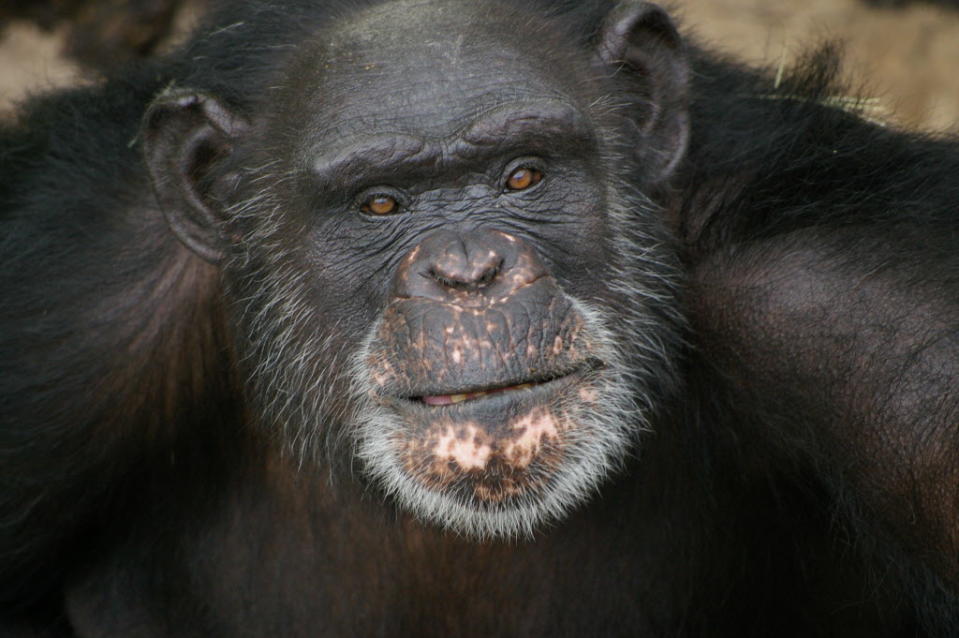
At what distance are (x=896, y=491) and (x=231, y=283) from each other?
7.90 ft

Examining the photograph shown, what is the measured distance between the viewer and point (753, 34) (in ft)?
34.4

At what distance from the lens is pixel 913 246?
446 cm

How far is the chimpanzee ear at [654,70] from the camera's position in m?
4.84

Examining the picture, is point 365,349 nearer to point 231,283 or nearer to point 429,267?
point 429,267

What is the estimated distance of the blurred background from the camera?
9555 mm

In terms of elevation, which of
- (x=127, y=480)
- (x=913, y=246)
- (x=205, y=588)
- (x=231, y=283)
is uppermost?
(x=913, y=246)

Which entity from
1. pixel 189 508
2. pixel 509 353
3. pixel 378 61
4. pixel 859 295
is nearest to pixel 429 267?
pixel 509 353

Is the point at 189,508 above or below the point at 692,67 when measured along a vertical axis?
below

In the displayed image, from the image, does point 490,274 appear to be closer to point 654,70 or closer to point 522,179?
point 522,179

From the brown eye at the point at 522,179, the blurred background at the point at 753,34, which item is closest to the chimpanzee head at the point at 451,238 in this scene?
the brown eye at the point at 522,179

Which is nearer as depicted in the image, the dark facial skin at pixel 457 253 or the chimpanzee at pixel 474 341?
the dark facial skin at pixel 457 253

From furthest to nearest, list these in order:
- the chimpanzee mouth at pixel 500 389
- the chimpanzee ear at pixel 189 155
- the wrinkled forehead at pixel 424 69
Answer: the chimpanzee ear at pixel 189 155 → the wrinkled forehead at pixel 424 69 → the chimpanzee mouth at pixel 500 389

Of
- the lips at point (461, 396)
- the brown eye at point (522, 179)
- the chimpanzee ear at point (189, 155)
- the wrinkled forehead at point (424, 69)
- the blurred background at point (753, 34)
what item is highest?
the wrinkled forehead at point (424, 69)

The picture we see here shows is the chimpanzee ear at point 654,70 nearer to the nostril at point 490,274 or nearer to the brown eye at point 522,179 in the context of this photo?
the brown eye at point 522,179
